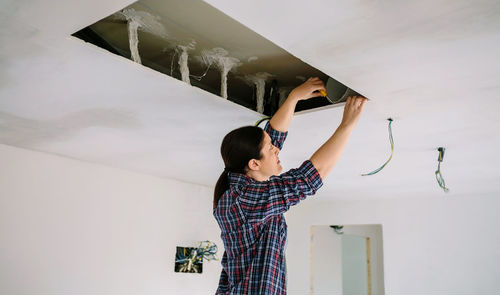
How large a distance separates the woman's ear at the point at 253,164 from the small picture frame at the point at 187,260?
329 centimetres

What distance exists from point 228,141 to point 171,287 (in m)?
3.34

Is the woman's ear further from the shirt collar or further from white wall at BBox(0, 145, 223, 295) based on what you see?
white wall at BBox(0, 145, 223, 295)

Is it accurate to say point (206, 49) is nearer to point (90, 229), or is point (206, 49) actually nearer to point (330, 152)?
point (330, 152)

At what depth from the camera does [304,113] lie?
2.62 metres

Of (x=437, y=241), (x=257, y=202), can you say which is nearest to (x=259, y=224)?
(x=257, y=202)

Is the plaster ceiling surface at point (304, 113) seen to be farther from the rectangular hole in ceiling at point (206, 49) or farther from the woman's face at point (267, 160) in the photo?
the woman's face at point (267, 160)

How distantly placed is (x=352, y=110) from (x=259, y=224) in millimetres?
863

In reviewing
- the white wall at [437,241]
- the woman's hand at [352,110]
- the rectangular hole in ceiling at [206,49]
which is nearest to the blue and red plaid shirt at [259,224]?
the woman's hand at [352,110]

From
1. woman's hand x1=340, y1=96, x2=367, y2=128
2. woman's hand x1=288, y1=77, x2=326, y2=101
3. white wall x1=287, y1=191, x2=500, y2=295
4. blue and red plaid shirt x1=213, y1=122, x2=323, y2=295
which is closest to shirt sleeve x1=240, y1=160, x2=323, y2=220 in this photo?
blue and red plaid shirt x1=213, y1=122, x2=323, y2=295

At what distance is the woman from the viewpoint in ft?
5.13

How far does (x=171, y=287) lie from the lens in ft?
15.3

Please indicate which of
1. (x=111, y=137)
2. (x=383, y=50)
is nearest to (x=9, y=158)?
(x=111, y=137)

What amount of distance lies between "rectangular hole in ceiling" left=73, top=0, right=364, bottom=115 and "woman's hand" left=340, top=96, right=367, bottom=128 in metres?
0.12

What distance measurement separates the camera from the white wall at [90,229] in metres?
3.66
